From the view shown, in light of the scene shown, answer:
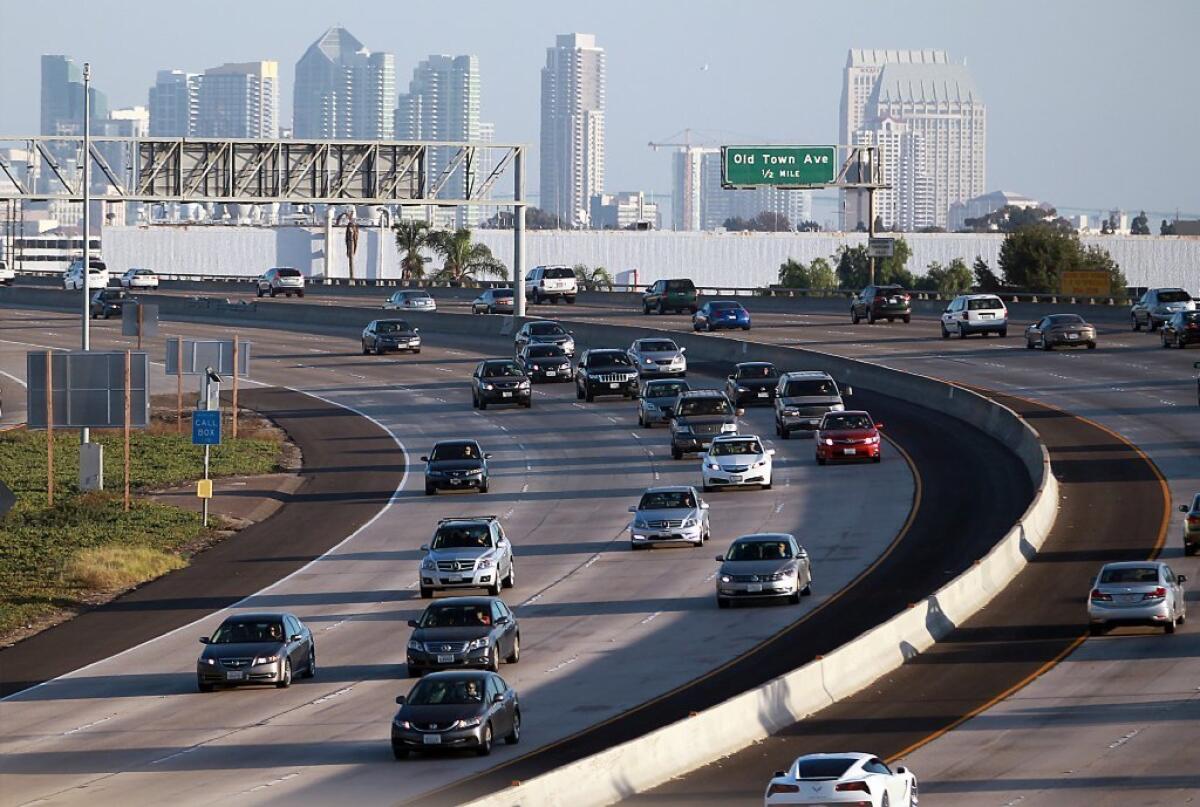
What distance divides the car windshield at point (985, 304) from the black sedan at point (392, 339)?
24861 mm

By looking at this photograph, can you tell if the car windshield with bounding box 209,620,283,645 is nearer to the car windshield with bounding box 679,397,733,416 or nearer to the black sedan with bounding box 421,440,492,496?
the black sedan with bounding box 421,440,492,496

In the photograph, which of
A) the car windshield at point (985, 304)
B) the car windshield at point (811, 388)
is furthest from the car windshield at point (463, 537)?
the car windshield at point (985, 304)

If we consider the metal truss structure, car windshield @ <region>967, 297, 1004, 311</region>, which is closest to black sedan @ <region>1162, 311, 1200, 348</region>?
car windshield @ <region>967, 297, 1004, 311</region>

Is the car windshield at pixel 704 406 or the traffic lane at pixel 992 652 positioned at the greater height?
the car windshield at pixel 704 406

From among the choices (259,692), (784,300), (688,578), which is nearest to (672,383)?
(688,578)

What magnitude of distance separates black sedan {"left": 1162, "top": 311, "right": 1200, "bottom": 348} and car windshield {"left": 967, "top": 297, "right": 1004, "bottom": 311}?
9009 mm

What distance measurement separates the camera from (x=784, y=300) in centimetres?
11688

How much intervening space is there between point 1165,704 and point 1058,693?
173cm

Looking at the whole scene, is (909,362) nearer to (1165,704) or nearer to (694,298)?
(694,298)

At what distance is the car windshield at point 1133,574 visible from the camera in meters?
35.6

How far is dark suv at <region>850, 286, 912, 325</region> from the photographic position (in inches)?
3905

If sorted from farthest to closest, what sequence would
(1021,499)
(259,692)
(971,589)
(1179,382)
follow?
1. (1179,382)
2. (1021,499)
3. (971,589)
4. (259,692)

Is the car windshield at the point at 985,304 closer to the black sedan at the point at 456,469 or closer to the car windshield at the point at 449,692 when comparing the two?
the black sedan at the point at 456,469

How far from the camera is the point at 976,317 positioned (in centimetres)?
8900
